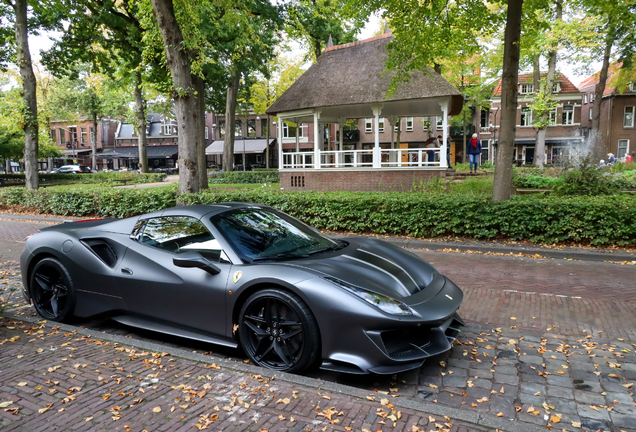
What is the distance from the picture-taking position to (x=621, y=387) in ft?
10.5

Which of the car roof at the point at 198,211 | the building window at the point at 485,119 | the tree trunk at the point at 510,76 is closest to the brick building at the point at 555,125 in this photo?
the building window at the point at 485,119

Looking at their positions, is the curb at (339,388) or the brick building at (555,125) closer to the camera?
the curb at (339,388)

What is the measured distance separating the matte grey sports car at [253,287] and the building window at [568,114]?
52123 millimetres

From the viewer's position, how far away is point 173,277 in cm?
393

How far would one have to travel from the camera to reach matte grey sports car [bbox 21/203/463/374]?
319cm

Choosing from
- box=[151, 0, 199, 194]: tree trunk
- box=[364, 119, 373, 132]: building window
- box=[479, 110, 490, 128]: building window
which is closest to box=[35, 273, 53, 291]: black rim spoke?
box=[151, 0, 199, 194]: tree trunk

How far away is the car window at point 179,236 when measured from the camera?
397 cm

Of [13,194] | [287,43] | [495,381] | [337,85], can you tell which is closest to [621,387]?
[495,381]

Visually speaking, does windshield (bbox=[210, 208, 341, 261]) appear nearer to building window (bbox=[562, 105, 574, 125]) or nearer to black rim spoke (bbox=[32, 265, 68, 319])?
black rim spoke (bbox=[32, 265, 68, 319])

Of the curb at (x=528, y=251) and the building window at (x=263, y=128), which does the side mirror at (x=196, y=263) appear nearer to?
the curb at (x=528, y=251)

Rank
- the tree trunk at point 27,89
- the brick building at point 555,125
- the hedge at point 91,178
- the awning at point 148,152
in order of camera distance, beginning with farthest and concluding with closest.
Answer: the awning at point 148,152, the brick building at point 555,125, the hedge at point 91,178, the tree trunk at point 27,89

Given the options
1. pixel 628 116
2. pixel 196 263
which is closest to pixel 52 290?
pixel 196 263

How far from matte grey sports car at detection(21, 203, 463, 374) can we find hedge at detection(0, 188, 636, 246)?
5431 mm

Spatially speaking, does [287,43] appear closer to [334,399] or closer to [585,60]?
[585,60]
